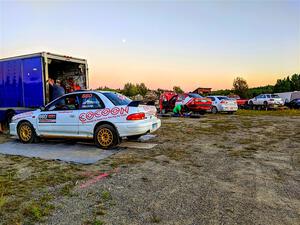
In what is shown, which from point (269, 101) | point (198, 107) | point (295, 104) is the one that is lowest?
point (295, 104)

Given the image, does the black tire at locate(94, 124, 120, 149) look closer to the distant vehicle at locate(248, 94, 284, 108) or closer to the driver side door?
the driver side door

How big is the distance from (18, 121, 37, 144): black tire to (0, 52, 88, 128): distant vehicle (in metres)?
1.36

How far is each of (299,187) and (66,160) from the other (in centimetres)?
477

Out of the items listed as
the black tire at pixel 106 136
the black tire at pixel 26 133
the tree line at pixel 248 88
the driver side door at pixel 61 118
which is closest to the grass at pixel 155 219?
the black tire at pixel 106 136

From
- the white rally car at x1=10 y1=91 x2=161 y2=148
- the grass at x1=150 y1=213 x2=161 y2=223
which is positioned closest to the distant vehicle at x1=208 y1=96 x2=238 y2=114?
the white rally car at x1=10 y1=91 x2=161 y2=148

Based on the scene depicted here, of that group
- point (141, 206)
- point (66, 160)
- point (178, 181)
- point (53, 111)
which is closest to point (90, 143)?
point (53, 111)

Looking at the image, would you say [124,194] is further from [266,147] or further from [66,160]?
[266,147]

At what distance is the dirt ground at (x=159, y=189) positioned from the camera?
3367mm

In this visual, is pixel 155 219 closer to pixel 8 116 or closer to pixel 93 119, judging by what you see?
pixel 93 119

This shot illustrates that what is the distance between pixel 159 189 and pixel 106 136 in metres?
3.47

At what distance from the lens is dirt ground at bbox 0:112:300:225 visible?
3367mm

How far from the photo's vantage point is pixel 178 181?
4680mm

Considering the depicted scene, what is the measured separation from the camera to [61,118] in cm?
805

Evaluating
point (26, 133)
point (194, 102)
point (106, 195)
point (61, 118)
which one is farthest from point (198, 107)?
point (106, 195)
